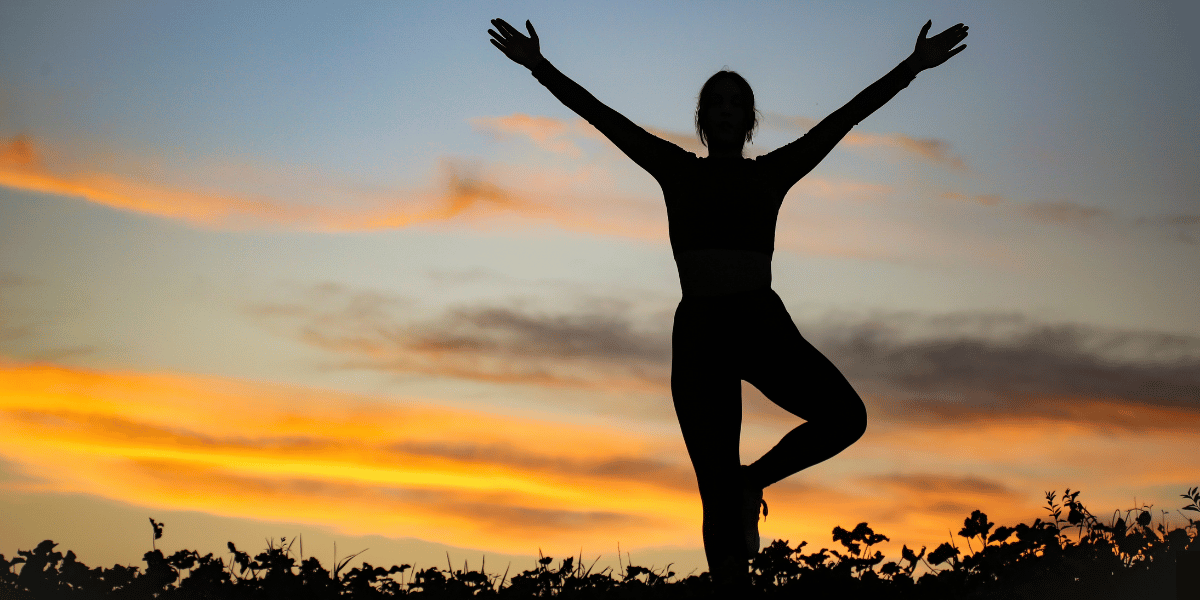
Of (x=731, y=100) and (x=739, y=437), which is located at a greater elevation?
(x=731, y=100)

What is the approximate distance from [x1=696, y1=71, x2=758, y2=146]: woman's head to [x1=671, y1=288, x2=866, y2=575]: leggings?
3.53 ft

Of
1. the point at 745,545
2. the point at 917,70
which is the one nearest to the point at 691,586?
the point at 745,545

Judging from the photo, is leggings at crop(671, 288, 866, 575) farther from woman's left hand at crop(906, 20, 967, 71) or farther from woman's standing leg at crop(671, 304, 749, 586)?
woman's left hand at crop(906, 20, 967, 71)

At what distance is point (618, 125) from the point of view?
679 centimetres

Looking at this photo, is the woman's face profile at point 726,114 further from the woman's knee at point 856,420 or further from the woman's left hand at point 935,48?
the woman's knee at point 856,420

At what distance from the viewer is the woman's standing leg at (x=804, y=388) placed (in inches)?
251

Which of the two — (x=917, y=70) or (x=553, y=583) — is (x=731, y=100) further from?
(x=553, y=583)

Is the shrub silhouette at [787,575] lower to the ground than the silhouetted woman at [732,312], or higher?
lower

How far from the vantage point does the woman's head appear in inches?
271

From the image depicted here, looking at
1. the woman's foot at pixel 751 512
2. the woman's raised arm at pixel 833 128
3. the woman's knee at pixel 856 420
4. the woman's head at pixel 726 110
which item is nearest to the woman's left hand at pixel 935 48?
the woman's raised arm at pixel 833 128

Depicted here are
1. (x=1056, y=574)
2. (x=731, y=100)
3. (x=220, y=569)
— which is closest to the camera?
(x=1056, y=574)

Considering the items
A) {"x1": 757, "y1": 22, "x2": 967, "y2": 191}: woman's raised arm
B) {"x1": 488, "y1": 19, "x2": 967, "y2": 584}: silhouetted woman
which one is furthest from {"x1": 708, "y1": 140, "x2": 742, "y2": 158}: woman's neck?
{"x1": 757, "y1": 22, "x2": 967, "y2": 191}: woman's raised arm

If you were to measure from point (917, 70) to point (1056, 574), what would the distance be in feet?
10.3

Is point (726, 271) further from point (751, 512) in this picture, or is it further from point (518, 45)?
point (518, 45)
